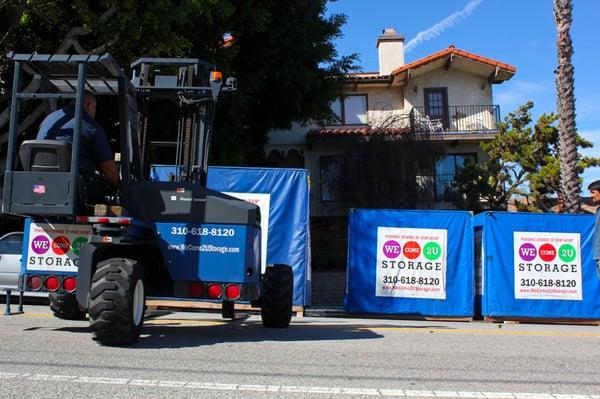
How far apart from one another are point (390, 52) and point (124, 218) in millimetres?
22418

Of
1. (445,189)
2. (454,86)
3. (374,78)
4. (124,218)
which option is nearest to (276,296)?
(124,218)

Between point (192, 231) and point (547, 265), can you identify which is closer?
point (192, 231)

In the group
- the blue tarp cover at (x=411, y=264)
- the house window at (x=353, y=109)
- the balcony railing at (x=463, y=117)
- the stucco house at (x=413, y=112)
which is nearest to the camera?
the blue tarp cover at (x=411, y=264)

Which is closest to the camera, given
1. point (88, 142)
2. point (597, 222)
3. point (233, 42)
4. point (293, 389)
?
point (293, 389)

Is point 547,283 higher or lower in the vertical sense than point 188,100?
lower

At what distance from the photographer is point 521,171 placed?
20.9 m

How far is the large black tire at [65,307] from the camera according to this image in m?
7.98

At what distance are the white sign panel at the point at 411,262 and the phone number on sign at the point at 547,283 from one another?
1.63 metres

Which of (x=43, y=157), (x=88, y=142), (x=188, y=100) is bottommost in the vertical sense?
(x=43, y=157)

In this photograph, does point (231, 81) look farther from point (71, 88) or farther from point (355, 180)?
point (355, 180)

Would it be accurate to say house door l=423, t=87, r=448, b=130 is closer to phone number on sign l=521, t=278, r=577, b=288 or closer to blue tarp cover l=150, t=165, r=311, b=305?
phone number on sign l=521, t=278, r=577, b=288

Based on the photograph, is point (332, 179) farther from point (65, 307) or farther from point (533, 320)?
point (65, 307)

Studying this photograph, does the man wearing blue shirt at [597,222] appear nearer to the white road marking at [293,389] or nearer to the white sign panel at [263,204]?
the white road marking at [293,389]

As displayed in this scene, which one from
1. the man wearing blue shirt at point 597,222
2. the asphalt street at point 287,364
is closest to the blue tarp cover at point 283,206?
the asphalt street at point 287,364
